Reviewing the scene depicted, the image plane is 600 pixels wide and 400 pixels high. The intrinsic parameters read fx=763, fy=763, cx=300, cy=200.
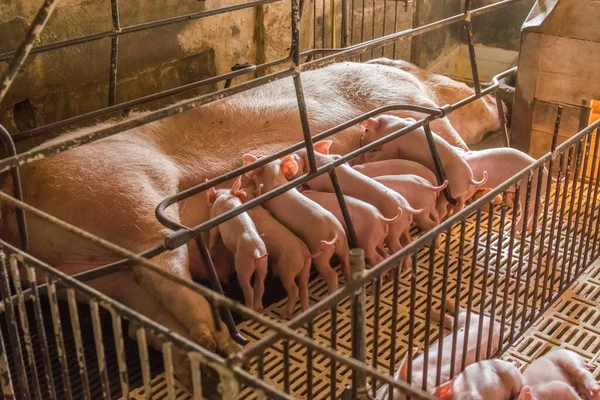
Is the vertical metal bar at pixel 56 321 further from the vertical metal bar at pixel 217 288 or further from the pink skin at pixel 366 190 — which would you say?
the pink skin at pixel 366 190

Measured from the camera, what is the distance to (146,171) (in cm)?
346

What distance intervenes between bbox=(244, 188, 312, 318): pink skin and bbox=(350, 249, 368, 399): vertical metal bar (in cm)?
133

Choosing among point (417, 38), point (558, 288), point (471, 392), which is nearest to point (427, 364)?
point (471, 392)

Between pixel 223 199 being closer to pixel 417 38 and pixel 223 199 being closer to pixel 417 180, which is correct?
pixel 417 180

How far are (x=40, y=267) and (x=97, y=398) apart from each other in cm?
117

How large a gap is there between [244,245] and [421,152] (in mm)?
1288

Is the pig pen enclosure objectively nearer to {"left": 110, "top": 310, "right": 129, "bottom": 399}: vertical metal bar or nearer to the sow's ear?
{"left": 110, "top": 310, "right": 129, "bottom": 399}: vertical metal bar

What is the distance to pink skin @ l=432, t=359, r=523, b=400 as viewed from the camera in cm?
245

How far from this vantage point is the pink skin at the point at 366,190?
137 inches

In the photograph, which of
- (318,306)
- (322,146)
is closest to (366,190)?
(322,146)

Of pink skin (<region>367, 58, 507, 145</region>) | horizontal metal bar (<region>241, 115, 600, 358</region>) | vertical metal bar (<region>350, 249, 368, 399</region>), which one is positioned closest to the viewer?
horizontal metal bar (<region>241, 115, 600, 358</region>)

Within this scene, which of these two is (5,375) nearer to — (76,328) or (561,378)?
(76,328)

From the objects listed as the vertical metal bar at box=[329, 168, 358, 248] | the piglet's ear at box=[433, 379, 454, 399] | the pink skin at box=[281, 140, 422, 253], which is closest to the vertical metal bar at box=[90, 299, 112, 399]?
the piglet's ear at box=[433, 379, 454, 399]

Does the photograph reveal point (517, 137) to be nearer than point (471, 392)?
No
